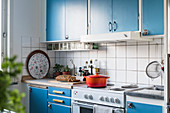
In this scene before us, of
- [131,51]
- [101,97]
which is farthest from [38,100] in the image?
[131,51]

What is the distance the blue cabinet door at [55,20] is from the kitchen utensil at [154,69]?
4.86ft

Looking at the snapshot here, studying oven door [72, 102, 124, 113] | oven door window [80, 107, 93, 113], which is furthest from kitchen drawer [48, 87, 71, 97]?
oven door window [80, 107, 93, 113]

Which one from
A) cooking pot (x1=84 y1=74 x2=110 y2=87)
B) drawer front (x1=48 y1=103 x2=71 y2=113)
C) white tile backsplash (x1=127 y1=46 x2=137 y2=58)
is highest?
white tile backsplash (x1=127 y1=46 x2=137 y2=58)

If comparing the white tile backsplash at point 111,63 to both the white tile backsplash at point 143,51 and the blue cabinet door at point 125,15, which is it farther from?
the blue cabinet door at point 125,15

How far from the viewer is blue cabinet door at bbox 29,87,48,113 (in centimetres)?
365

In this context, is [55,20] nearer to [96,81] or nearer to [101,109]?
[96,81]

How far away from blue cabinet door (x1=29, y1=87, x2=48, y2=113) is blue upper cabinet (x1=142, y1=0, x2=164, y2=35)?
5.80 ft

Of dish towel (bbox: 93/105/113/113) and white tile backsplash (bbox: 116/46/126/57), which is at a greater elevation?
white tile backsplash (bbox: 116/46/126/57)

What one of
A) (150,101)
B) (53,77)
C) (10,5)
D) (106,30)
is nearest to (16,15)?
(10,5)

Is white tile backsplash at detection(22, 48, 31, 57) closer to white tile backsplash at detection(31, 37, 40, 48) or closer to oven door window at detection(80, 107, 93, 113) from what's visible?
white tile backsplash at detection(31, 37, 40, 48)

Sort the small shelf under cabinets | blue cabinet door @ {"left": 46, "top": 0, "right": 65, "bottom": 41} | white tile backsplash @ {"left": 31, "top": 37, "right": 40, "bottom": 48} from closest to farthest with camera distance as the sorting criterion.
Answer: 1. the small shelf under cabinets
2. blue cabinet door @ {"left": 46, "top": 0, "right": 65, "bottom": 41}
3. white tile backsplash @ {"left": 31, "top": 37, "right": 40, "bottom": 48}

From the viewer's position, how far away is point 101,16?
3.33 metres

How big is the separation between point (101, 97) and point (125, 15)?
1081 mm

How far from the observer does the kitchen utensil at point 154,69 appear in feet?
9.91
